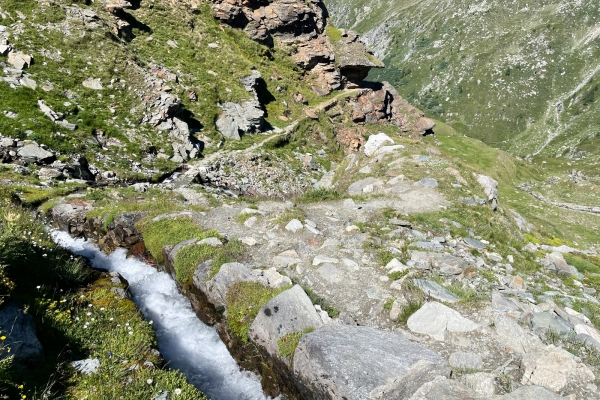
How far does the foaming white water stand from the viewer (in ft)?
33.2

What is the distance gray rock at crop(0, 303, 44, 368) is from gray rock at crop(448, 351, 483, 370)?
937cm

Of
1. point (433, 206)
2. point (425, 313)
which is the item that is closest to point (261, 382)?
point (425, 313)

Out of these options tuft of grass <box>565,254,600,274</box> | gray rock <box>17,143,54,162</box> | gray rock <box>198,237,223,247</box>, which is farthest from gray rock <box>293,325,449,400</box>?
gray rock <box>17,143,54,162</box>

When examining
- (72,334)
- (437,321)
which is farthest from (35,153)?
(437,321)

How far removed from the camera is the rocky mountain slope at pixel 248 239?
7.96 meters

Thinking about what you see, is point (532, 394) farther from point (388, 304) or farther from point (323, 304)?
point (323, 304)

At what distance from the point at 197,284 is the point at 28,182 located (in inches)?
721

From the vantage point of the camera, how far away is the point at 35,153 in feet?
82.7

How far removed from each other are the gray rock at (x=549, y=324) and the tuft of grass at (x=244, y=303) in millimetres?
7224

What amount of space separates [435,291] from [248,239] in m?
8.04

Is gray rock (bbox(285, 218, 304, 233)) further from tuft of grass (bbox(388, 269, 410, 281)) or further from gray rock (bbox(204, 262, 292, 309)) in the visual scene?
tuft of grass (bbox(388, 269, 410, 281))

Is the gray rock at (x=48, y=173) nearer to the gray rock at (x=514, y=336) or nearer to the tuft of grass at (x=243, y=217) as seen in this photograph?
the tuft of grass at (x=243, y=217)

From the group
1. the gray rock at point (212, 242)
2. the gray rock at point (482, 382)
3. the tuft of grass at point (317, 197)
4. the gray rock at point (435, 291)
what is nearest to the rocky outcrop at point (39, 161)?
the gray rock at point (212, 242)

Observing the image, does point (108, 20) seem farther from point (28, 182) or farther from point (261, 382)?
point (261, 382)
